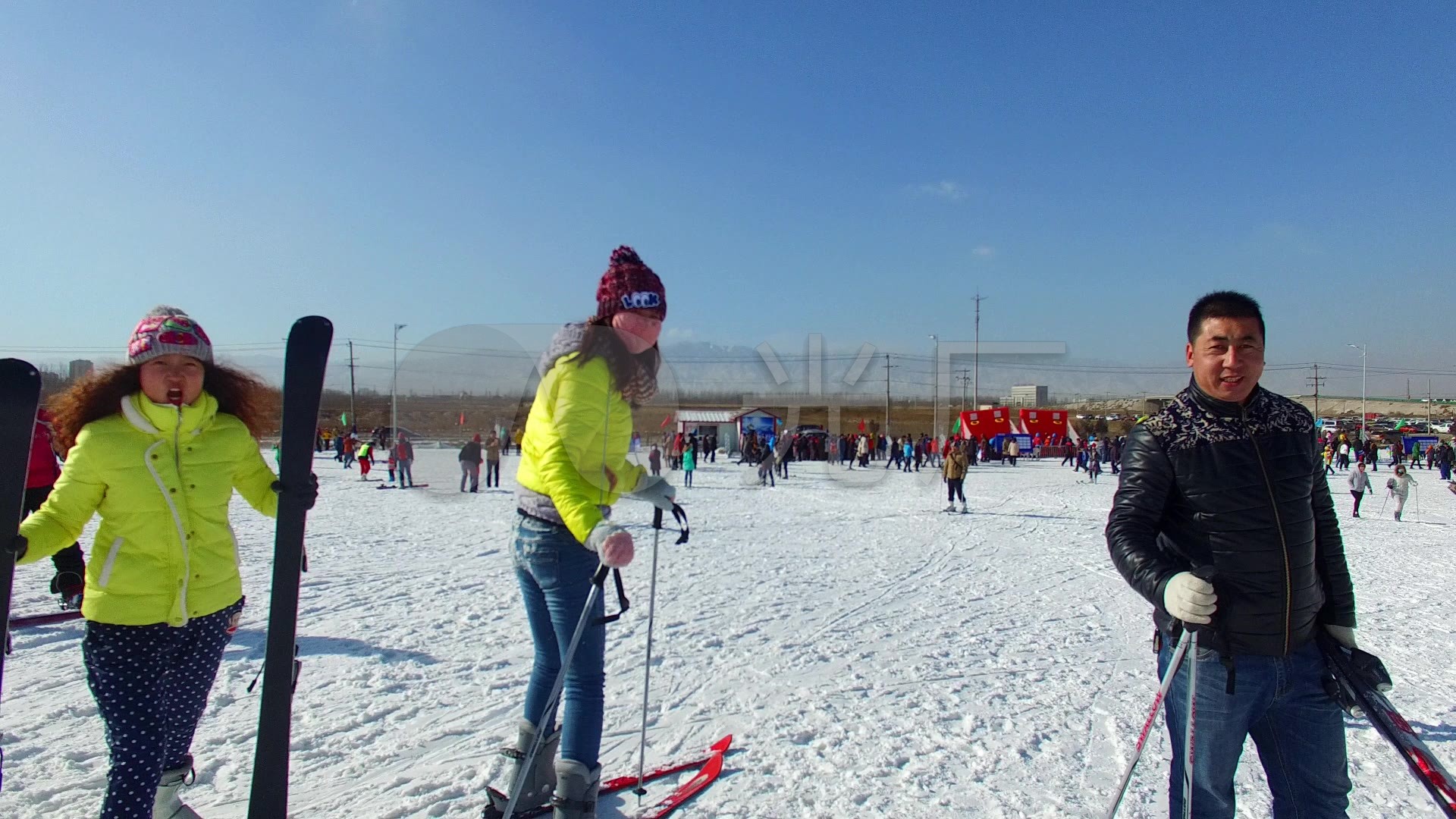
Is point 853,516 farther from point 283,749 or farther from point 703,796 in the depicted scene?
point 283,749

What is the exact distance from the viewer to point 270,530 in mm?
9773

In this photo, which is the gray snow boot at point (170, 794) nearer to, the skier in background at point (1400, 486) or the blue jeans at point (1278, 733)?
the blue jeans at point (1278, 733)

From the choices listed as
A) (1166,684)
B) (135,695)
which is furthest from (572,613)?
(1166,684)

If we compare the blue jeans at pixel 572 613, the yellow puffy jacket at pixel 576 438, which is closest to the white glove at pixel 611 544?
the yellow puffy jacket at pixel 576 438

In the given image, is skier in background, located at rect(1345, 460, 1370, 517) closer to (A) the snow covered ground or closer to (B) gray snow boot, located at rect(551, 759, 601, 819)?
(A) the snow covered ground

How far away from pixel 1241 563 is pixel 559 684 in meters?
1.87

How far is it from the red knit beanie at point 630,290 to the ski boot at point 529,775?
1.39m

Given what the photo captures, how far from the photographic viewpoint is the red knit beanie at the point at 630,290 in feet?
7.02

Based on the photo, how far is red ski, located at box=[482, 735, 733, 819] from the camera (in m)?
2.40

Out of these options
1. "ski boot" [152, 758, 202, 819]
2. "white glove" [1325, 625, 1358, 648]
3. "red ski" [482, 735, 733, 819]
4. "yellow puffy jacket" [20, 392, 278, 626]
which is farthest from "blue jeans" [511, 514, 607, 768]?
"white glove" [1325, 625, 1358, 648]

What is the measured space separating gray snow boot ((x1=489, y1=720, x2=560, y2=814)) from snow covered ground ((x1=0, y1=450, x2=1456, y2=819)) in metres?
0.19

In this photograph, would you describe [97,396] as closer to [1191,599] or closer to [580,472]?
[580,472]

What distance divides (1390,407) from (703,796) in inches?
5180

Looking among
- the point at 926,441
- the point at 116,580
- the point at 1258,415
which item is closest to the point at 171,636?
the point at 116,580
